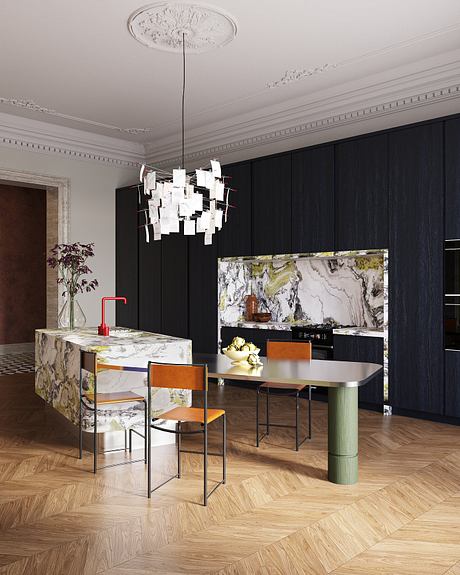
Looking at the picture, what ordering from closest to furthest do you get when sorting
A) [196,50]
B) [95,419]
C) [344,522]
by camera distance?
[344,522], [95,419], [196,50]

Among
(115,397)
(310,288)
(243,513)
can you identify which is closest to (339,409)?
(243,513)

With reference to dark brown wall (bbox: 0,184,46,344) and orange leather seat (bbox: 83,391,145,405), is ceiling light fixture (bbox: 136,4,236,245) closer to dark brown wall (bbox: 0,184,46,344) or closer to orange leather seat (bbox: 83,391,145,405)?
orange leather seat (bbox: 83,391,145,405)

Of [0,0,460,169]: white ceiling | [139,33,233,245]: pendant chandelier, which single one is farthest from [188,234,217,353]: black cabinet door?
[139,33,233,245]: pendant chandelier

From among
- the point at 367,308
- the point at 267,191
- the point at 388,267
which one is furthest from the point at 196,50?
the point at 367,308

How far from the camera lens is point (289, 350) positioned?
485 centimetres

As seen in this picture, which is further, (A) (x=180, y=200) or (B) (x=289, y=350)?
(B) (x=289, y=350)

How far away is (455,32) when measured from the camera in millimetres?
4965

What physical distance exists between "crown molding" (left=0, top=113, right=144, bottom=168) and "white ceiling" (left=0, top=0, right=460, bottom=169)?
169 millimetres

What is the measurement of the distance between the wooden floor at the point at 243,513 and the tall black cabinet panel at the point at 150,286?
11.6 feet

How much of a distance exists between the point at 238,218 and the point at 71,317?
2627 millimetres

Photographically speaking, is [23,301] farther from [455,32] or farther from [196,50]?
[455,32]

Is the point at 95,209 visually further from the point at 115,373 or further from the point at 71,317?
the point at 115,373

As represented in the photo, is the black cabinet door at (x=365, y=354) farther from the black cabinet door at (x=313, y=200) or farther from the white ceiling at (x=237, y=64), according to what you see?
the white ceiling at (x=237, y=64)

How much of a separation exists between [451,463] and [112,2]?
4.37m
